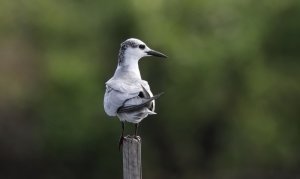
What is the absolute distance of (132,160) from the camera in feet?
19.5

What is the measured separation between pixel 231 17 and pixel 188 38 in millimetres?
951

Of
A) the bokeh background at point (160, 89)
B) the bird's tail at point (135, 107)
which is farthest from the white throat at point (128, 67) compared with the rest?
the bokeh background at point (160, 89)

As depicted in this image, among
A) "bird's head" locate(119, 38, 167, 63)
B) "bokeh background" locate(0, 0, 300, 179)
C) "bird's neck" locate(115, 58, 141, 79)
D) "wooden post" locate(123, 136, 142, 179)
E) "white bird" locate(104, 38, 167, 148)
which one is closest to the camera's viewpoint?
"wooden post" locate(123, 136, 142, 179)

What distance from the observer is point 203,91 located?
695 inches

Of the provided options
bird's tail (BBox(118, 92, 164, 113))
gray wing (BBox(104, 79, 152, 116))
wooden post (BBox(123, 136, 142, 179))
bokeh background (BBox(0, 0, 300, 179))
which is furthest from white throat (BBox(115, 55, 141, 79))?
Result: bokeh background (BBox(0, 0, 300, 179))

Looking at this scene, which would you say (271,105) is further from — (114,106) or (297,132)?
(114,106)

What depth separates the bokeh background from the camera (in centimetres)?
1683

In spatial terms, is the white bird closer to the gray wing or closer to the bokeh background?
the gray wing

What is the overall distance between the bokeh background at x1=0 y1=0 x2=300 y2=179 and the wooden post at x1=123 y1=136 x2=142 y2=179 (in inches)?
417

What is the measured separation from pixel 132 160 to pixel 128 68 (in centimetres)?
101

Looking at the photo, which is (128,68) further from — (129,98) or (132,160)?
(132,160)

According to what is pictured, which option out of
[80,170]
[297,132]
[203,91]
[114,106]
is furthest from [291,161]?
[114,106]

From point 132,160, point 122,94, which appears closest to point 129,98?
point 122,94

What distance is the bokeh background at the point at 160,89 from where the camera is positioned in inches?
663
